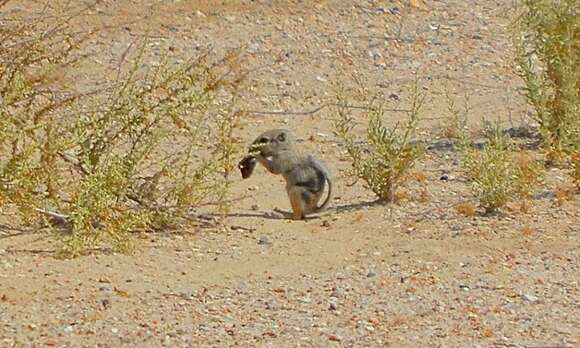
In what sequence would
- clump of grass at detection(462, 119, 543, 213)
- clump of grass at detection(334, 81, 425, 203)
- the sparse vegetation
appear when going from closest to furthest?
1. the sparse vegetation
2. clump of grass at detection(462, 119, 543, 213)
3. clump of grass at detection(334, 81, 425, 203)

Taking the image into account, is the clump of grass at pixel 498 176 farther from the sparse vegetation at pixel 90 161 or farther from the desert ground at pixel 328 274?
the sparse vegetation at pixel 90 161

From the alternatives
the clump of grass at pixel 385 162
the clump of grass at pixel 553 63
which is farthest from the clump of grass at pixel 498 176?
the clump of grass at pixel 553 63

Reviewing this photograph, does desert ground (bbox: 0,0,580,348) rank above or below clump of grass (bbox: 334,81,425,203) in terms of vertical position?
below

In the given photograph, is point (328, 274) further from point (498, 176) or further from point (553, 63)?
point (553, 63)

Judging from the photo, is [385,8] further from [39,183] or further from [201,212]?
[39,183]

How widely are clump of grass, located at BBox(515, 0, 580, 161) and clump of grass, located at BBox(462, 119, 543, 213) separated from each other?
990 mm

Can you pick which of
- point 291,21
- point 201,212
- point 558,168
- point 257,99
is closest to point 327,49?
point 291,21

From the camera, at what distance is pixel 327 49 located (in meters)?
15.4

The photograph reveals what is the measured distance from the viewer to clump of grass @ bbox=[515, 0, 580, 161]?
1070 cm

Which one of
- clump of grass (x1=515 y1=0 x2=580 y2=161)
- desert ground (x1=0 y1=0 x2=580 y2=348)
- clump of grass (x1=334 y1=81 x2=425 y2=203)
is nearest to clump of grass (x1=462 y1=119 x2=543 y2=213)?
desert ground (x1=0 y1=0 x2=580 y2=348)

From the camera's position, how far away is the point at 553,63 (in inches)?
440

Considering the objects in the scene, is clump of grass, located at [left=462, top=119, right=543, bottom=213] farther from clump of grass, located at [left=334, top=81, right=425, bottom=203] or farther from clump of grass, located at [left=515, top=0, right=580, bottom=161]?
clump of grass, located at [left=515, top=0, right=580, bottom=161]

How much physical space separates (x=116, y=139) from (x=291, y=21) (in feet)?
23.9

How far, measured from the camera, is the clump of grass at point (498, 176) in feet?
30.1
